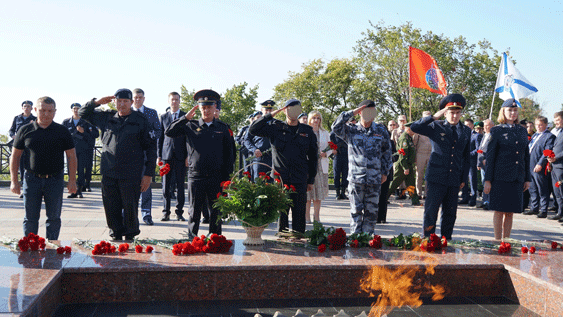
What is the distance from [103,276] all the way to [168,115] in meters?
4.69

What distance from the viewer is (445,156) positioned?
595 centimetres

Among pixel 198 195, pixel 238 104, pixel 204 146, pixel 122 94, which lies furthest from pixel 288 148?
pixel 238 104

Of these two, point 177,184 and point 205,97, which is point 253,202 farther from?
point 177,184

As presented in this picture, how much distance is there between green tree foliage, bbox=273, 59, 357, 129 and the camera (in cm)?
3531

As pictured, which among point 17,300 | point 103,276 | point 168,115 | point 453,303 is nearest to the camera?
point 17,300

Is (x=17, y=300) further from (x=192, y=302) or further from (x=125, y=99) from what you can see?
(x=125, y=99)

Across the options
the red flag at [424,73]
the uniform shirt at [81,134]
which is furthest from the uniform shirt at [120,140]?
the red flag at [424,73]

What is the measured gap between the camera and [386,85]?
3222 cm

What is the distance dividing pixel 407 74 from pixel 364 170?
85.7 feet

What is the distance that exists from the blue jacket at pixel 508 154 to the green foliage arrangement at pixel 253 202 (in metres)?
3.01

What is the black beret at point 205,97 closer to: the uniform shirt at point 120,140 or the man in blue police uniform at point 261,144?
the uniform shirt at point 120,140

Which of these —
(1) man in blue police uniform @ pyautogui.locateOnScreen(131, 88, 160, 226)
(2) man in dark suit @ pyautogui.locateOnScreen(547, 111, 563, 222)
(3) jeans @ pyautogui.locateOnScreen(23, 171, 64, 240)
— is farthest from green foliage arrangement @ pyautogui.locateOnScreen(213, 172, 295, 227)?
(2) man in dark suit @ pyautogui.locateOnScreen(547, 111, 563, 222)

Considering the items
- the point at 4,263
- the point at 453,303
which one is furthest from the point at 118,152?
the point at 453,303

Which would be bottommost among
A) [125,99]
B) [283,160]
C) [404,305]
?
[404,305]
